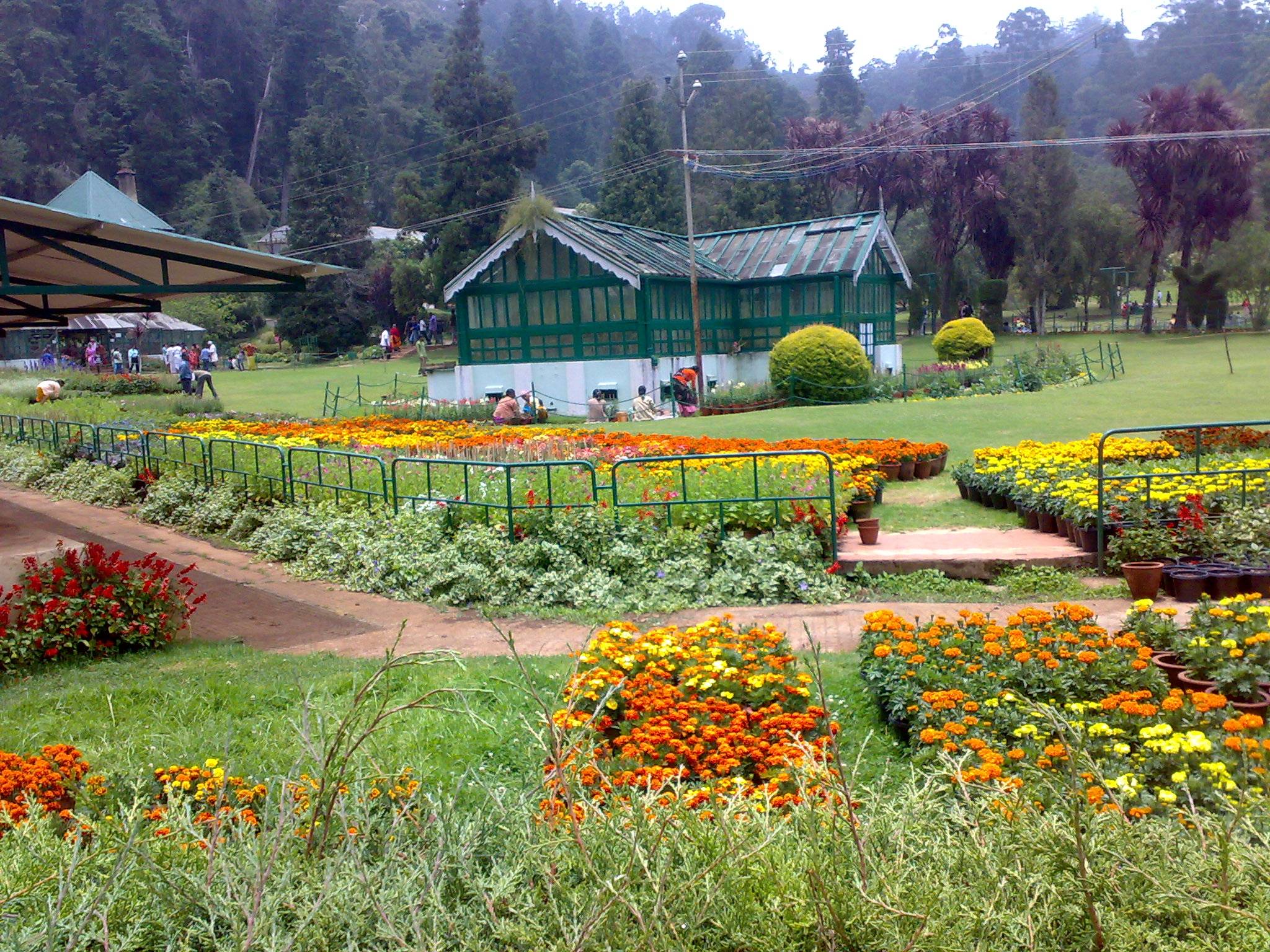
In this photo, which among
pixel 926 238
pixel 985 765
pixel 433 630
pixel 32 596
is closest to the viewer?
pixel 985 765

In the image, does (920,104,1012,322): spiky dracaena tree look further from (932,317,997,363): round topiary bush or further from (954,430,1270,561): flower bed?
(954,430,1270,561): flower bed

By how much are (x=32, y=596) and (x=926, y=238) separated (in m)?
59.8

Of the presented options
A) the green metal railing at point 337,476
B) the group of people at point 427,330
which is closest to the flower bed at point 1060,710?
the green metal railing at point 337,476

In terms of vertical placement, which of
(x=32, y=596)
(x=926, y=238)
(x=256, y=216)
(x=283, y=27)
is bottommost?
(x=32, y=596)

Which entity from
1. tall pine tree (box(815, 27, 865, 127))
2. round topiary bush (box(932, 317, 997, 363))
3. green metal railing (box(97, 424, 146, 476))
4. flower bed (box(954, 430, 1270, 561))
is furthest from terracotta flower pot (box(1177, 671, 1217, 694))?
tall pine tree (box(815, 27, 865, 127))

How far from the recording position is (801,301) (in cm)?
3641

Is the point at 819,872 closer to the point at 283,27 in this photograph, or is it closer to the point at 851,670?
the point at 851,670

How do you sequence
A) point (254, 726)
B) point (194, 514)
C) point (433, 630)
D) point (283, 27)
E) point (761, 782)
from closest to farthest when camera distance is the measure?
point (761, 782) < point (254, 726) < point (433, 630) < point (194, 514) < point (283, 27)

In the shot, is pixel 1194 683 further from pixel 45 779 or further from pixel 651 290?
pixel 651 290

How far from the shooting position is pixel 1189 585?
8.29 meters

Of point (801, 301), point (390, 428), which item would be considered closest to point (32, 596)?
point (390, 428)

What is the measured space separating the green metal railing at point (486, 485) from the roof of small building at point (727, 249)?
20792 mm

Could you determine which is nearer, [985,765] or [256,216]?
[985,765]

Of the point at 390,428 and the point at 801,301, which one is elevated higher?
the point at 801,301
